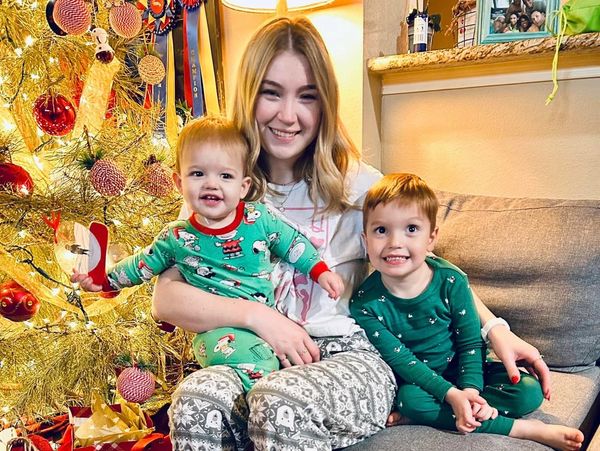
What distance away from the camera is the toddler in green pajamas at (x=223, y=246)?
115cm

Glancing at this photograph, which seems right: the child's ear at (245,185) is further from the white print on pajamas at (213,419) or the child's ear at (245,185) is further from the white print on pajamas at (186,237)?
the white print on pajamas at (213,419)

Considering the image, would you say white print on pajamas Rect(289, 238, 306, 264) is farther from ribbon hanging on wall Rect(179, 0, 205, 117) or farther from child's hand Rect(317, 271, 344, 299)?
ribbon hanging on wall Rect(179, 0, 205, 117)

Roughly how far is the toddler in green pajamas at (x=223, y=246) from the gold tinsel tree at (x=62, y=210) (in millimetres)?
195

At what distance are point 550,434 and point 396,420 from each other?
11.6 inches

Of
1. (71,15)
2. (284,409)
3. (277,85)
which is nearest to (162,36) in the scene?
(71,15)

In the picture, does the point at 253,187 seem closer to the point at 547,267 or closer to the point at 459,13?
the point at 547,267

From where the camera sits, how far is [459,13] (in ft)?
5.85

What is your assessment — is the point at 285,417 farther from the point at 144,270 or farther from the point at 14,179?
the point at 14,179

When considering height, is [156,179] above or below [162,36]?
below

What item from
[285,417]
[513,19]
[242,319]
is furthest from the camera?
[513,19]

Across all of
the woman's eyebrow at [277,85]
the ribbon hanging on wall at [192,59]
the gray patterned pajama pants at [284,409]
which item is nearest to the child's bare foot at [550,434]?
the gray patterned pajama pants at [284,409]

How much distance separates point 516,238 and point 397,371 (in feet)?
1.54

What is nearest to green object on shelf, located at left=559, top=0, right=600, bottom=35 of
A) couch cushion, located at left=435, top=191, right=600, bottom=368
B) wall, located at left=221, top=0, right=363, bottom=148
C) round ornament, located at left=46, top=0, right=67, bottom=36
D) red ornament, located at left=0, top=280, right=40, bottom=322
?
couch cushion, located at left=435, top=191, right=600, bottom=368

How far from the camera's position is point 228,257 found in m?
1.20
